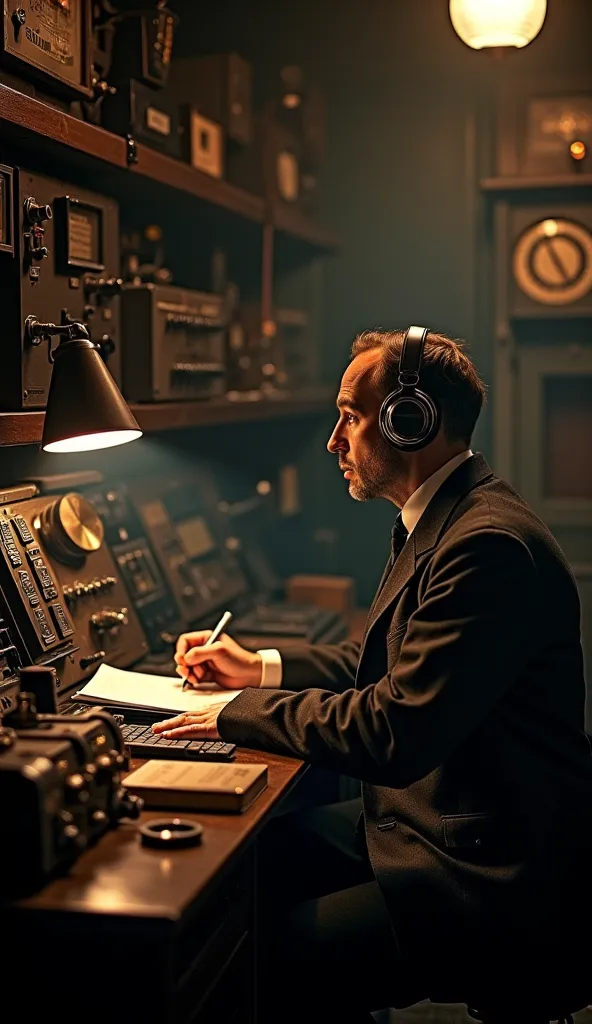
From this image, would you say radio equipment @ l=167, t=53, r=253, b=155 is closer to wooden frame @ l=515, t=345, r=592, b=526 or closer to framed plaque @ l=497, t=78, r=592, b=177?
framed plaque @ l=497, t=78, r=592, b=177

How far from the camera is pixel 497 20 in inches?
117

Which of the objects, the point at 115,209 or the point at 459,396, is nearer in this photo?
the point at 459,396

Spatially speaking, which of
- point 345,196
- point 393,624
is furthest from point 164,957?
point 345,196

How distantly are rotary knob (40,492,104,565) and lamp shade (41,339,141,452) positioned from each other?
1.31ft

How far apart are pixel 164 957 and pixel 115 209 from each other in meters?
1.57

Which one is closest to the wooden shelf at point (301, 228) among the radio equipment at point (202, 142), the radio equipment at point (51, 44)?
the radio equipment at point (202, 142)

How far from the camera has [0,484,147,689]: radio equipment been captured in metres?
2.14

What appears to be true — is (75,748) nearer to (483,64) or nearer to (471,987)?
(471,987)

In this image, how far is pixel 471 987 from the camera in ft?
5.89

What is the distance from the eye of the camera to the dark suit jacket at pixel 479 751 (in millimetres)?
1737

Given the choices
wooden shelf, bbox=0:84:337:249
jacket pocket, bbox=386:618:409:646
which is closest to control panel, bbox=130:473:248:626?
wooden shelf, bbox=0:84:337:249

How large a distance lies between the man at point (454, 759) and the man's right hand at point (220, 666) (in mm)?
242

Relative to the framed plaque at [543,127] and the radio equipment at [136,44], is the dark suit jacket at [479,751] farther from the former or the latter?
the framed plaque at [543,127]

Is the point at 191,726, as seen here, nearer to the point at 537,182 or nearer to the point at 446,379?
the point at 446,379
